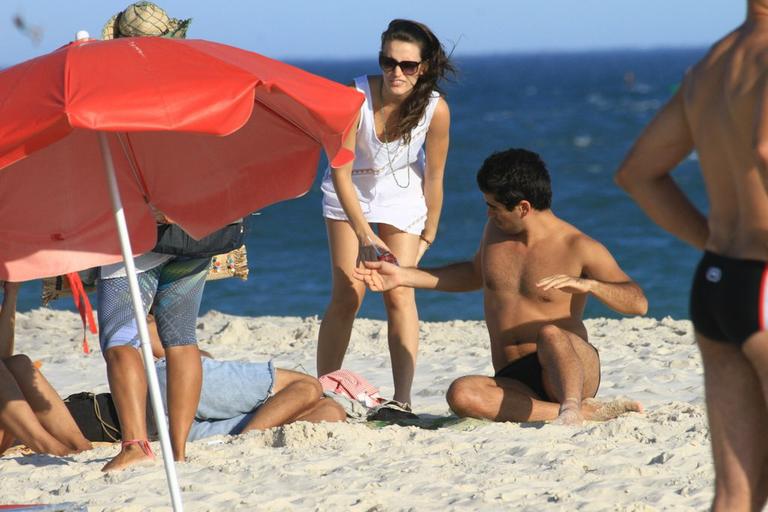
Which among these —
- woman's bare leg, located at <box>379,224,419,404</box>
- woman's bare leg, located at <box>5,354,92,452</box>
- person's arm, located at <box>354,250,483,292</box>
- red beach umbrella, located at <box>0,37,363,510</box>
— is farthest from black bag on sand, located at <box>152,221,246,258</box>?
woman's bare leg, located at <box>379,224,419,404</box>

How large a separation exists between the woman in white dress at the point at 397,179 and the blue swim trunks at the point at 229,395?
2.12 ft

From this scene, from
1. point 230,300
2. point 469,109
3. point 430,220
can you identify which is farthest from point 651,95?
point 430,220

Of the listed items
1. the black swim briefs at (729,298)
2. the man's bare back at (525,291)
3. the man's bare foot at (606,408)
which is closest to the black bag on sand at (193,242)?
the man's bare back at (525,291)

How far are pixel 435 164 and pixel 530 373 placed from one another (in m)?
1.14

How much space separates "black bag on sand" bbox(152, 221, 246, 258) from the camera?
4777 mm

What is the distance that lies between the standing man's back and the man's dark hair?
226 centimetres

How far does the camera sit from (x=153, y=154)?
15.8 ft

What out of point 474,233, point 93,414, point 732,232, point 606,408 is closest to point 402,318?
point 606,408

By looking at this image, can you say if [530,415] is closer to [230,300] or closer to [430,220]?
[430,220]

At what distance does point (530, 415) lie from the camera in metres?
5.35

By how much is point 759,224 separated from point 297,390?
3.07m

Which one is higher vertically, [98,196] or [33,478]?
[98,196]

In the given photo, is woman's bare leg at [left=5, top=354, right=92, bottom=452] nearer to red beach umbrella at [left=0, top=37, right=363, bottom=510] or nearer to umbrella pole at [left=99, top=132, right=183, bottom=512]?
red beach umbrella at [left=0, top=37, right=363, bottom=510]

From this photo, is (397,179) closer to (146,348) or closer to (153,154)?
(153,154)
